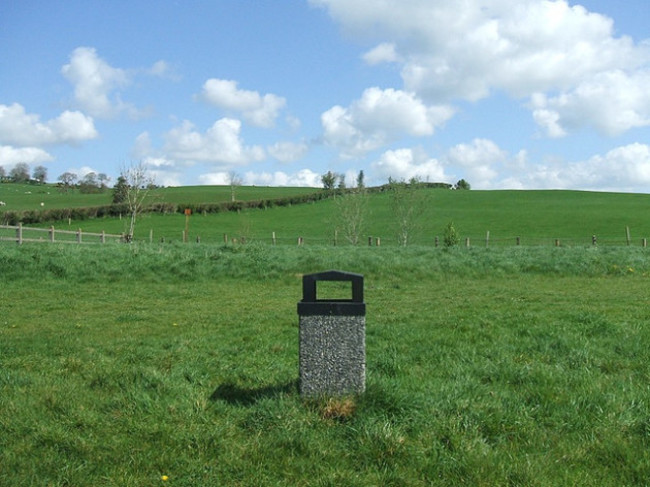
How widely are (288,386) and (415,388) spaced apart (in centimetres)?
121

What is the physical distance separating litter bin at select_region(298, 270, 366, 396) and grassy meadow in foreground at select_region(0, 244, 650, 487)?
0.16m

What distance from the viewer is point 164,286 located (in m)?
18.3

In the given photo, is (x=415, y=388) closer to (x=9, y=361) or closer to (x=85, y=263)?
(x=9, y=361)

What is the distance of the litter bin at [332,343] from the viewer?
17.4ft

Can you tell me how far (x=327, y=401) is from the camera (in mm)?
5285

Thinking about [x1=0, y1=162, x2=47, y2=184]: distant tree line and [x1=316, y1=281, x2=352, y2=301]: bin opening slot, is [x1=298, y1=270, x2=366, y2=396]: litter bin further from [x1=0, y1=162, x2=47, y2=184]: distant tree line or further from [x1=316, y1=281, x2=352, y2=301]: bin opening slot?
[x1=0, y1=162, x2=47, y2=184]: distant tree line

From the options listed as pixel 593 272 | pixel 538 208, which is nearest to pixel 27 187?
pixel 538 208

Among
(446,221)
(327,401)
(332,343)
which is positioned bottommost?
(327,401)

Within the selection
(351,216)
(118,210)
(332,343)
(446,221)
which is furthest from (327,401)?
(118,210)

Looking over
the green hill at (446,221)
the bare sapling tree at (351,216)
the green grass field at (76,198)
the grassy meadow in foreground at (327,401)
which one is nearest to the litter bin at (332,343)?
the grassy meadow in foreground at (327,401)

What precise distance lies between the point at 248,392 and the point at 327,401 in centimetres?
103

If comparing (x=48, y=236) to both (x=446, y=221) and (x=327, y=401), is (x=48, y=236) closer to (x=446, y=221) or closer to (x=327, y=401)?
(x=327, y=401)

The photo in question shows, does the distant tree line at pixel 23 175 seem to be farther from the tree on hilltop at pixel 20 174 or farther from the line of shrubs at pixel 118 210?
the line of shrubs at pixel 118 210

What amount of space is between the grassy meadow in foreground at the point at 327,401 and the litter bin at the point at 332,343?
164 millimetres
